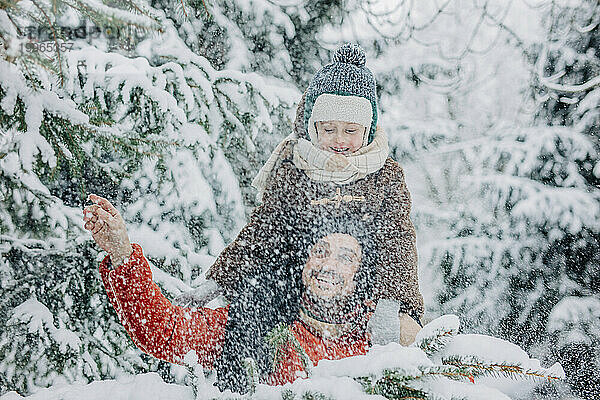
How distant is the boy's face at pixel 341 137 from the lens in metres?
1.22

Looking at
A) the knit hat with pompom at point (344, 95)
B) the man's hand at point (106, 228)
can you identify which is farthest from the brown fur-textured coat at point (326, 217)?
the man's hand at point (106, 228)

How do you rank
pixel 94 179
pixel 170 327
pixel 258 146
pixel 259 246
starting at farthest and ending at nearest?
pixel 258 146 → pixel 94 179 → pixel 259 246 → pixel 170 327

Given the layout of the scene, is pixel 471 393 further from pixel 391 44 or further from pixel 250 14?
pixel 391 44

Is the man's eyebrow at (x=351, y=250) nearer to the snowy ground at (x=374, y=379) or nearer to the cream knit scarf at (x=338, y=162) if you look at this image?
the cream knit scarf at (x=338, y=162)

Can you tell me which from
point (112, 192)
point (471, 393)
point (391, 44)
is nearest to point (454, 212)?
point (391, 44)

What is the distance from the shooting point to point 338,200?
117cm

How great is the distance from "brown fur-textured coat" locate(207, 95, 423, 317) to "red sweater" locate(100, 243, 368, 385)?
92mm

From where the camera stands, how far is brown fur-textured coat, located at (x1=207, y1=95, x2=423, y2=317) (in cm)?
117

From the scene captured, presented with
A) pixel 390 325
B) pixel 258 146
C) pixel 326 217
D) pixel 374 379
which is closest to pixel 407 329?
pixel 390 325

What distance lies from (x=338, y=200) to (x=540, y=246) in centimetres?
283

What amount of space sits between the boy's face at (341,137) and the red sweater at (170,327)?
0.36m

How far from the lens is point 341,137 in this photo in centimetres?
122

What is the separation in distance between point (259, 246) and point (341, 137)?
0.27 metres

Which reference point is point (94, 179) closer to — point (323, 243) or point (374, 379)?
point (323, 243)
